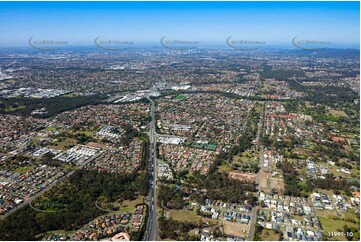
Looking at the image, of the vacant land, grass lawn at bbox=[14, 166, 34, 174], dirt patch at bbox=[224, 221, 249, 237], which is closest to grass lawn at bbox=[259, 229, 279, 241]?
dirt patch at bbox=[224, 221, 249, 237]

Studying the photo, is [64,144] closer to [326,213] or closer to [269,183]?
[269,183]

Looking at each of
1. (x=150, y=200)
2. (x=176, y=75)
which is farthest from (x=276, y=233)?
(x=176, y=75)

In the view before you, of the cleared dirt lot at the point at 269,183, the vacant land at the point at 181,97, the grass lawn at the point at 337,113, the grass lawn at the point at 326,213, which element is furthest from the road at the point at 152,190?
the grass lawn at the point at 337,113

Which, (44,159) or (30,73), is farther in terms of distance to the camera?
(30,73)

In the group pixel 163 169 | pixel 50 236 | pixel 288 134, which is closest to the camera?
pixel 50 236

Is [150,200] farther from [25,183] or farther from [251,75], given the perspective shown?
[251,75]

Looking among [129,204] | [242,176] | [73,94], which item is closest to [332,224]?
[242,176]

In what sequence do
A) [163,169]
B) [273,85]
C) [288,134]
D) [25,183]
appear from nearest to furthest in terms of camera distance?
[25,183]
[163,169]
[288,134]
[273,85]

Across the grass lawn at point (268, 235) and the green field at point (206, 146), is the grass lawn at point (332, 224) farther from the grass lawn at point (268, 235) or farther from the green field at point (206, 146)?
the green field at point (206, 146)
